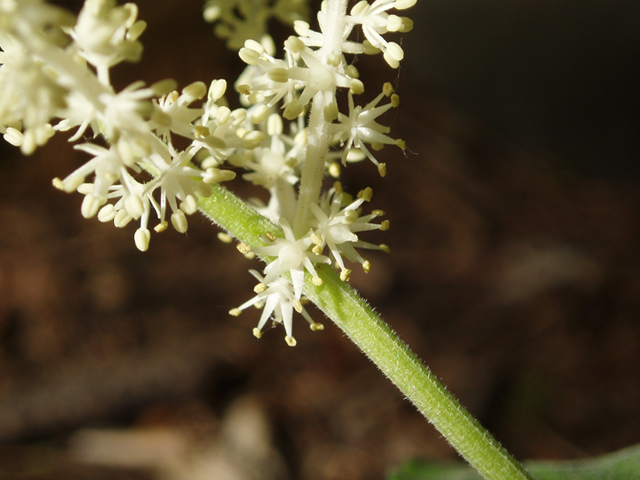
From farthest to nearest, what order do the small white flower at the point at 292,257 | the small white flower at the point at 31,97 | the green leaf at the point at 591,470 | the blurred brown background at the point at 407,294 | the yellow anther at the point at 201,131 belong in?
the blurred brown background at the point at 407,294
the green leaf at the point at 591,470
the small white flower at the point at 292,257
the yellow anther at the point at 201,131
the small white flower at the point at 31,97

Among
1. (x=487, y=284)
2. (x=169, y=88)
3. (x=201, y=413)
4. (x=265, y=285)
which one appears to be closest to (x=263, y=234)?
(x=265, y=285)

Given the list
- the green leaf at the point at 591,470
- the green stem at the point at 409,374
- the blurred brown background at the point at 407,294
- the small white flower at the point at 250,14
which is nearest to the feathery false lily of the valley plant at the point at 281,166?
the green stem at the point at 409,374

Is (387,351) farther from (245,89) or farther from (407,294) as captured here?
(407,294)

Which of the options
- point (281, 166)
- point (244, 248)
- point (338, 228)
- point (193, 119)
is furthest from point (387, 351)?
point (193, 119)

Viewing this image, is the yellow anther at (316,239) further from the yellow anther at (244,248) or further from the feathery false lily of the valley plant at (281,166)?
the yellow anther at (244,248)

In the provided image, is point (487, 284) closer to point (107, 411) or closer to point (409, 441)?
point (409, 441)

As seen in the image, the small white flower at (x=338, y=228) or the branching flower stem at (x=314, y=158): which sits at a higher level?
the branching flower stem at (x=314, y=158)
